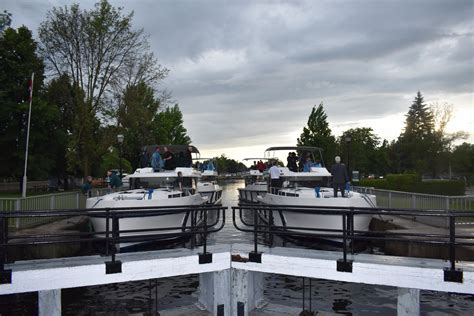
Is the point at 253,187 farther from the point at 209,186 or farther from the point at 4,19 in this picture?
the point at 4,19

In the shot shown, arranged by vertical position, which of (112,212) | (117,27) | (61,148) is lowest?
(112,212)

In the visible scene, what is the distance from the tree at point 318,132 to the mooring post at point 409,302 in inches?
1876

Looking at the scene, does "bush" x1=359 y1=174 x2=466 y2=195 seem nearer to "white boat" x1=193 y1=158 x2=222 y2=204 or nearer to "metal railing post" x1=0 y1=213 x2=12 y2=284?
"white boat" x1=193 y1=158 x2=222 y2=204

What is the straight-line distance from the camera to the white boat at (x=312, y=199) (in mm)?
15445

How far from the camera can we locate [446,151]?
6425cm

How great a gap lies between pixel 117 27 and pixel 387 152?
272 ft

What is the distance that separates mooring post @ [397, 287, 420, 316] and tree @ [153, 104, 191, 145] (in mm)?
51983

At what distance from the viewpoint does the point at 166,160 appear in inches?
832

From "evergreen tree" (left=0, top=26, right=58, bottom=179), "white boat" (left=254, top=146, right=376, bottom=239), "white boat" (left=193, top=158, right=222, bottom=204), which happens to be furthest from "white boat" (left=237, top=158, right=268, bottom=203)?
"evergreen tree" (left=0, top=26, right=58, bottom=179)

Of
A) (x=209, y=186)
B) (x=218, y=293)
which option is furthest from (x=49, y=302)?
(x=209, y=186)

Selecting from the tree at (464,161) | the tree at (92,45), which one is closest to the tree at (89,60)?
the tree at (92,45)

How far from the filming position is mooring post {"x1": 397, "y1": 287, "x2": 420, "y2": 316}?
687cm

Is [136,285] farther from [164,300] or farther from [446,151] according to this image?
[446,151]

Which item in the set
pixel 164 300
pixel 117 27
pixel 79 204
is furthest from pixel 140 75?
pixel 164 300
